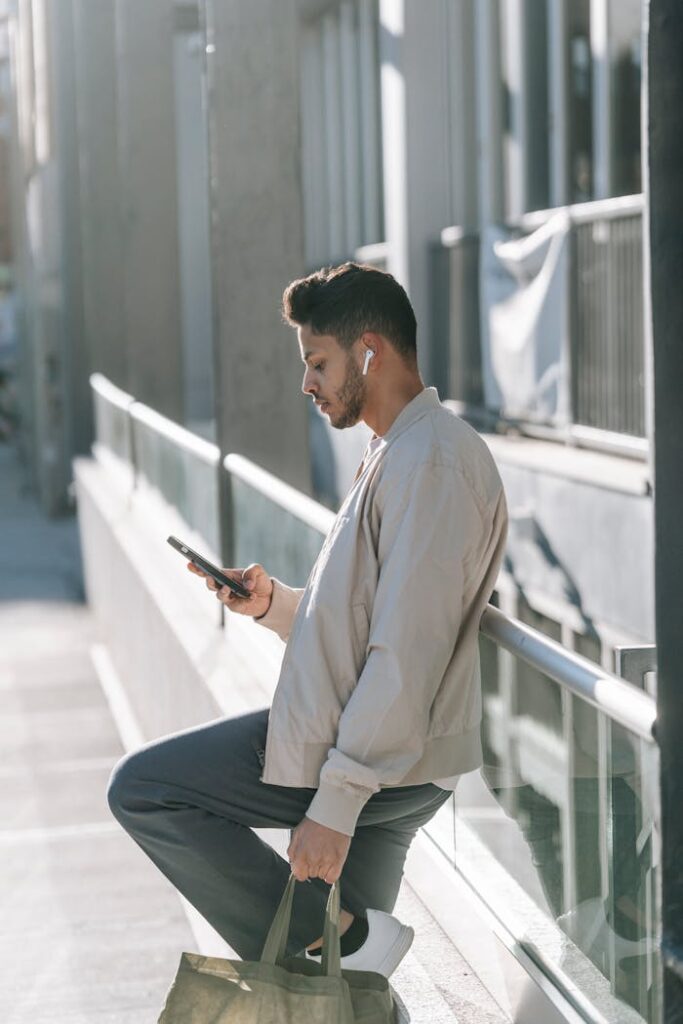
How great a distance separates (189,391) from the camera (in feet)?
90.0

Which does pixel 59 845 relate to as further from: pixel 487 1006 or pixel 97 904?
pixel 487 1006

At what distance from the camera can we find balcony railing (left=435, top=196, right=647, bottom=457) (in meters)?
10.1

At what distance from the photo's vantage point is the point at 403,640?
2982mm

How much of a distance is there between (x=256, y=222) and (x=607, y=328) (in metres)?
3.88

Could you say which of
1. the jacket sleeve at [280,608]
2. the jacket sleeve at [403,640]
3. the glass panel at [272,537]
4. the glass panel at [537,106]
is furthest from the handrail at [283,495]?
the glass panel at [537,106]

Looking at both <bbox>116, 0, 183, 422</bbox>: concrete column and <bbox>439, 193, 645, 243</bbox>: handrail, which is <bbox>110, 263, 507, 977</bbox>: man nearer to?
<bbox>439, 193, 645, 243</bbox>: handrail

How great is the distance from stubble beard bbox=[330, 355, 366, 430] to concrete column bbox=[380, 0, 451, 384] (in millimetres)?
10411

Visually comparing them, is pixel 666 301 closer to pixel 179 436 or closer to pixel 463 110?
pixel 179 436

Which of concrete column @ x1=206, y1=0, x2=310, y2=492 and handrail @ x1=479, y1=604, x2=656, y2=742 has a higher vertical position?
concrete column @ x1=206, y1=0, x2=310, y2=492

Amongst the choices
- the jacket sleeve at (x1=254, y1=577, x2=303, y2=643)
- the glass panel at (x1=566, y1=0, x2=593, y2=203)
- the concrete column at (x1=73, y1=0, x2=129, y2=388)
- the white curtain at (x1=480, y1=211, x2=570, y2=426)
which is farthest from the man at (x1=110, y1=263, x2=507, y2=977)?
the concrete column at (x1=73, y1=0, x2=129, y2=388)

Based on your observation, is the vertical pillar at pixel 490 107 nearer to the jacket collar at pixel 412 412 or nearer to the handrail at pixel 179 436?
the handrail at pixel 179 436

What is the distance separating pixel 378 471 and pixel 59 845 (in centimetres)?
457

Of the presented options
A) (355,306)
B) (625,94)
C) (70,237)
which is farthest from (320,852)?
(70,237)

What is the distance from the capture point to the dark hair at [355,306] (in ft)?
10.5
